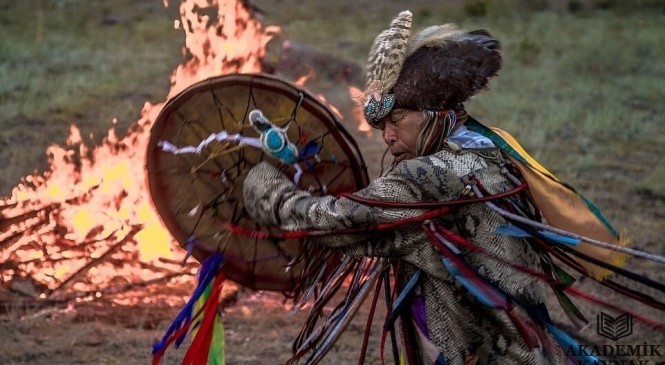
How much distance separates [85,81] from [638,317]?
9939mm

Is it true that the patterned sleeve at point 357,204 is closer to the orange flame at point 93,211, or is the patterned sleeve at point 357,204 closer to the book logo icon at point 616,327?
the book logo icon at point 616,327

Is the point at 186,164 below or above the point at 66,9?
below

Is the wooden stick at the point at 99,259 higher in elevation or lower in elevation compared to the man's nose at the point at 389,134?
higher

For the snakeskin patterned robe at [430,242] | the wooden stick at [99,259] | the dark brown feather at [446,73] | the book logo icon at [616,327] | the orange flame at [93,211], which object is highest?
the orange flame at [93,211]

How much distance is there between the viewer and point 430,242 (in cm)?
310

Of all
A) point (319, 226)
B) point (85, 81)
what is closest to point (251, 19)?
point (319, 226)

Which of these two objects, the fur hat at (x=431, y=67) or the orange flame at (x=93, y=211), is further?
the orange flame at (x=93, y=211)

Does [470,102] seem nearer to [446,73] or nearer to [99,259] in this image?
[99,259]

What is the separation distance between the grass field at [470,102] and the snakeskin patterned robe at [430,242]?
8.14ft

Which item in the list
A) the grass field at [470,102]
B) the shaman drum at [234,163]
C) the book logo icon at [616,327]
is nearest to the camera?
the shaman drum at [234,163]

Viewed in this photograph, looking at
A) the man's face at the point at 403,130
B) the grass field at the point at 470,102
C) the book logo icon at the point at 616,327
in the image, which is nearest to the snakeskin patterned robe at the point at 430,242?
the man's face at the point at 403,130

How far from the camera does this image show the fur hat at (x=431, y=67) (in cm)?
311

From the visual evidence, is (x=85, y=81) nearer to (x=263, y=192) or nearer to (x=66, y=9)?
(x=66, y=9)

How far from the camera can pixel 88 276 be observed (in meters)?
6.20
